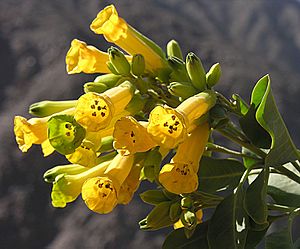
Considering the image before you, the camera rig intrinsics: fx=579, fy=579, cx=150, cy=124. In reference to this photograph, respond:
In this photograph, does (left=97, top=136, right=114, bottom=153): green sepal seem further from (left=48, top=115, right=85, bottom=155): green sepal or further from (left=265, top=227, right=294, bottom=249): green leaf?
(left=265, top=227, right=294, bottom=249): green leaf

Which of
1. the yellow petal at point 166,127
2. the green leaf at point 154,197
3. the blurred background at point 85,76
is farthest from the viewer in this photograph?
the blurred background at point 85,76

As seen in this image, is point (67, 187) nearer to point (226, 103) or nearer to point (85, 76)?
point (226, 103)

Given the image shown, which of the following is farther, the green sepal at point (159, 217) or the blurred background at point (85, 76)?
the blurred background at point (85, 76)

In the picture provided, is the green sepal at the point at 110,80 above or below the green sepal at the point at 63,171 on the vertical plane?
above

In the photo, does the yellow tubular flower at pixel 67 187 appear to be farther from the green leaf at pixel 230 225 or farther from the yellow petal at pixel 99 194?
the green leaf at pixel 230 225

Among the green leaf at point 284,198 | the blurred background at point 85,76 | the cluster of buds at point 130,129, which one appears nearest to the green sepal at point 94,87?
the cluster of buds at point 130,129

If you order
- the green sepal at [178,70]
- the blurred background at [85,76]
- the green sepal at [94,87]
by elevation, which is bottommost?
the blurred background at [85,76]

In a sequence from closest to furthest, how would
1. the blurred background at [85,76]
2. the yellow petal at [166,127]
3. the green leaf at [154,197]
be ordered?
the yellow petal at [166,127] < the green leaf at [154,197] < the blurred background at [85,76]

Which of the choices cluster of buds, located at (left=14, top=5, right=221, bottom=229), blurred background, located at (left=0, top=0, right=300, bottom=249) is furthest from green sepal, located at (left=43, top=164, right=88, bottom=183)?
blurred background, located at (left=0, top=0, right=300, bottom=249)
